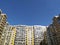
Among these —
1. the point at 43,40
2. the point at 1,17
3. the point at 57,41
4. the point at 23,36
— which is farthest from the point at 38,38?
the point at 1,17

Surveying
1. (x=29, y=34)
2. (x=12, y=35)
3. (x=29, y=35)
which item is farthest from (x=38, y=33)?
(x=12, y=35)

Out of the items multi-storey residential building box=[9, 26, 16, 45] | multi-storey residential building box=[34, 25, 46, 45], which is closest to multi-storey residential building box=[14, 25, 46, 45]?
multi-storey residential building box=[34, 25, 46, 45]

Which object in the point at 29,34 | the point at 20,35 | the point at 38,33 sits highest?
the point at 38,33

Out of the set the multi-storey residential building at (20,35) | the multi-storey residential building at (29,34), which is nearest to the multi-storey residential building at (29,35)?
the multi-storey residential building at (29,34)

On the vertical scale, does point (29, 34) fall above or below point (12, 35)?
above

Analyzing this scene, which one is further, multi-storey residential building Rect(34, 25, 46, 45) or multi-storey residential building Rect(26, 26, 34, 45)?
multi-storey residential building Rect(34, 25, 46, 45)

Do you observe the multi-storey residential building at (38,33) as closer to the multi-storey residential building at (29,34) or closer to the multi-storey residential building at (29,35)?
the multi-storey residential building at (29,34)

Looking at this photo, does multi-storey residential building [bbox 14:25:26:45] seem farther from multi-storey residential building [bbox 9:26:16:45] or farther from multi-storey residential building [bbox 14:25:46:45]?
multi-storey residential building [bbox 9:26:16:45]

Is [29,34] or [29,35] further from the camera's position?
[29,34]

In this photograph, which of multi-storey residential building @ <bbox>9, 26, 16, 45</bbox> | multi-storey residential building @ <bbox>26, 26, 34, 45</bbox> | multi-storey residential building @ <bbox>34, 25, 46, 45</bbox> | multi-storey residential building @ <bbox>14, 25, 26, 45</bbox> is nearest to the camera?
multi-storey residential building @ <bbox>9, 26, 16, 45</bbox>

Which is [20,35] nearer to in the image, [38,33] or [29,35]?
[29,35]

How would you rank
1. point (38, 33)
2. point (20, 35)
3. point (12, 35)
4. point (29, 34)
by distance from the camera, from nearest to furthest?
1. point (12, 35)
2. point (20, 35)
3. point (29, 34)
4. point (38, 33)

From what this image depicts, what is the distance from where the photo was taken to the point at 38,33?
125 feet

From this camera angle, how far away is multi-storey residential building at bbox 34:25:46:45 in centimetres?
3637
